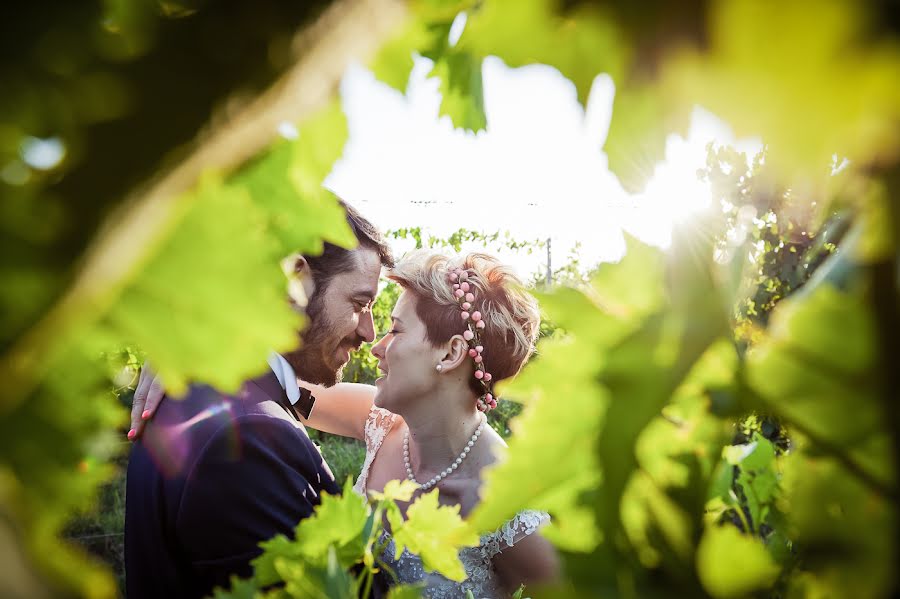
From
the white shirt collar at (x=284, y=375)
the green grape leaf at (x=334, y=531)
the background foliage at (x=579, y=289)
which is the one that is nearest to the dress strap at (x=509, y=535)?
the white shirt collar at (x=284, y=375)

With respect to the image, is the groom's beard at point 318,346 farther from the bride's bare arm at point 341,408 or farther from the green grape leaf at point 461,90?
the green grape leaf at point 461,90

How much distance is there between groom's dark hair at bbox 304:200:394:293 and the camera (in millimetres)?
3446

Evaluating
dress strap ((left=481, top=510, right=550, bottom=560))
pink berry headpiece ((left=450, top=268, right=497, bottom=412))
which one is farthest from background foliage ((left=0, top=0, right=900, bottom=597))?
pink berry headpiece ((left=450, top=268, right=497, bottom=412))

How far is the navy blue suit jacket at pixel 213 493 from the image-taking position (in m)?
1.77

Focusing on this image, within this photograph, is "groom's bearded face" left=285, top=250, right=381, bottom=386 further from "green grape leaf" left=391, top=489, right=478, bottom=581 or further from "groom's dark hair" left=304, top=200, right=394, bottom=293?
"green grape leaf" left=391, top=489, right=478, bottom=581

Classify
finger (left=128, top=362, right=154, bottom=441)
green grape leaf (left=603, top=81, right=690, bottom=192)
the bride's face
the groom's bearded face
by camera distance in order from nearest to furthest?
1. green grape leaf (left=603, top=81, right=690, bottom=192)
2. finger (left=128, top=362, right=154, bottom=441)
3. the groom's bearded face
4. the bride's face

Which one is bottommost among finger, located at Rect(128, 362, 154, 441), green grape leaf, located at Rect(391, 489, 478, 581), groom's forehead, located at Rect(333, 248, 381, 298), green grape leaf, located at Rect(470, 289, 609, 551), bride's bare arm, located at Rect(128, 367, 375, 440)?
bride's bare arm, located at Rect(128, 367, 375, 440)

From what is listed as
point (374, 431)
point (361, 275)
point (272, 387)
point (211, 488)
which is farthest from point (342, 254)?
point (211, 488)

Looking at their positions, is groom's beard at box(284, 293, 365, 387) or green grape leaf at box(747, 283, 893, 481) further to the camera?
groom's beard at box(284, 293, 365, 387)

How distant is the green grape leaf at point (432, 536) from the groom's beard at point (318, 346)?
2601 mm

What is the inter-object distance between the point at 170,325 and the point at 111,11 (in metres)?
0.16

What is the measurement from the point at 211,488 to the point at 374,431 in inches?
105

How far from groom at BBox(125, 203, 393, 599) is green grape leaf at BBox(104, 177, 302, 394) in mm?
1551

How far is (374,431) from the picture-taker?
443 centimetres
